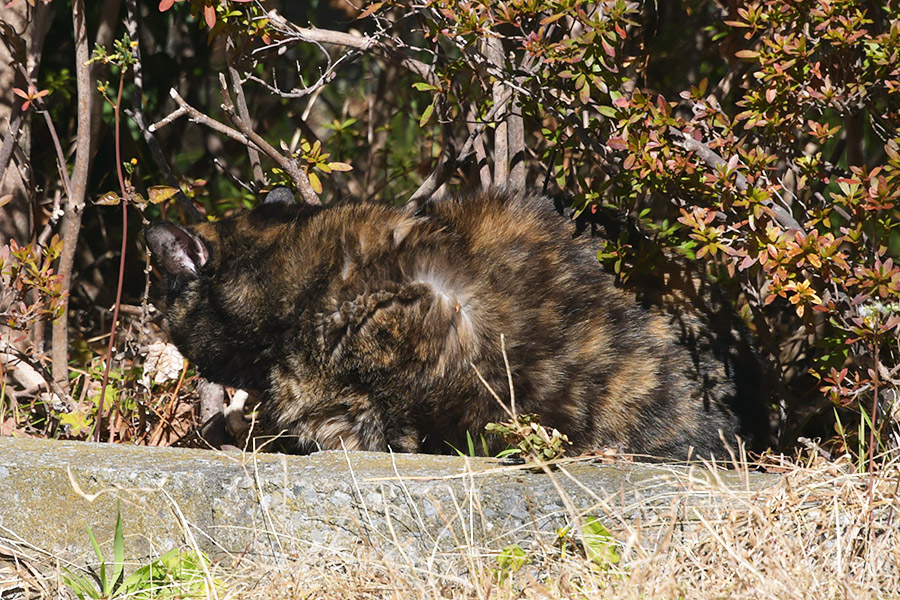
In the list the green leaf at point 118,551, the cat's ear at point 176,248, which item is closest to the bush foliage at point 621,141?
the cat's ear at point 176,248

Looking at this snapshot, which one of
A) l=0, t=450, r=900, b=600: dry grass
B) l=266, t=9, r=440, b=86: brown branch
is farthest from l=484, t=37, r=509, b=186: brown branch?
l=0, t=450, r=900, b=600: dry grass

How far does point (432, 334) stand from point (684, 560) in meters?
0.98

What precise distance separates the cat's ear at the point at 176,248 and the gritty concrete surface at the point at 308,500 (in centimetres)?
67

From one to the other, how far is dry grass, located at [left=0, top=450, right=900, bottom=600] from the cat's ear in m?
0.98

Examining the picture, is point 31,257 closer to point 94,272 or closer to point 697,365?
point 94,272

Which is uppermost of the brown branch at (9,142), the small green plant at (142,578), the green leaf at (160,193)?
the brown branch at (9,142)

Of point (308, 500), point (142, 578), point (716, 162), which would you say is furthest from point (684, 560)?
point (142, 578)

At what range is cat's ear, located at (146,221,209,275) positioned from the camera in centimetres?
278

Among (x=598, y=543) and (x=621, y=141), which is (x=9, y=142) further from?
(x=598, y=543)

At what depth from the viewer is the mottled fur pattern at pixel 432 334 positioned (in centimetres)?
271

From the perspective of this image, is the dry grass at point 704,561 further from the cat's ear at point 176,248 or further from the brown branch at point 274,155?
→ the brown branch at point 274,155

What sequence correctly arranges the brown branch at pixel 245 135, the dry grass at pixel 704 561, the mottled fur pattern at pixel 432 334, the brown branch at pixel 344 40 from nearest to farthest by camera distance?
1. the dry grass at pixel 704 561
2. the mottled fur pattern at pixel 432 334
3. the brown branch at pixel 344 40
4. the brown branch at pixel 245 135

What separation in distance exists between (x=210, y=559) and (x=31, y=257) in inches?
46.3

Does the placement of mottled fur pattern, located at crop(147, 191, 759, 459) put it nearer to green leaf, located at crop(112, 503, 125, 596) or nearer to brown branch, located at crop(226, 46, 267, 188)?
brown branch, located at crop(226, 46, 267, 188)
